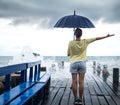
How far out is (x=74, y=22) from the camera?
793 cm

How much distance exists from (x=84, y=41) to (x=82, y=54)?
300 mm

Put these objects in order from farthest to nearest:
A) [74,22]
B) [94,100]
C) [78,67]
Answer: [94,100]
[74,22]
[78,67]

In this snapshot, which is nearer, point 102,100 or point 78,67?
point 78,67

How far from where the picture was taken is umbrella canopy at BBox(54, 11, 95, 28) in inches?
311

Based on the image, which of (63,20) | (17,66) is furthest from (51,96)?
(17,66)

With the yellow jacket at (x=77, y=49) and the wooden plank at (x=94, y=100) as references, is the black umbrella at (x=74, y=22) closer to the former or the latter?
the yellow jacket at (x=77, y=49)

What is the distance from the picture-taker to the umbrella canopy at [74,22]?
7.91 m

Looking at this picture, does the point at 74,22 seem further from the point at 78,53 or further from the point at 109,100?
the point at 109,100

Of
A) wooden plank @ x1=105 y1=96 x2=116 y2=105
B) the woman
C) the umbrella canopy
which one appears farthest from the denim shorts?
wooden plank @ x1=105 y1=96 x2=116 y2=105

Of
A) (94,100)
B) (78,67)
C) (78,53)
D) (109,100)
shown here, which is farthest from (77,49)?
(109,100)

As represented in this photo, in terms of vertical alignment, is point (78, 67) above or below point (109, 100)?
above

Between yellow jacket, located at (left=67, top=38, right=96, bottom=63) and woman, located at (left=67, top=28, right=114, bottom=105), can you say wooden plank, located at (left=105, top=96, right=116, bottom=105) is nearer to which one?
woman, located at (left=67, top=28, right=114, bottom=105)

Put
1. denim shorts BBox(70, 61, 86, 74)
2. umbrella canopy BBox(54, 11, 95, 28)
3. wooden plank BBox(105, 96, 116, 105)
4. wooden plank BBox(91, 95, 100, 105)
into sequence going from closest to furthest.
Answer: denim shorts BBox(70, 61, 86, 74) < umbrella canopy BBox(54, 11, 95, 28) < wooden plank BBox(91, 95, 100, 105) < wooden plank BBox(105, 96, 116, 105)

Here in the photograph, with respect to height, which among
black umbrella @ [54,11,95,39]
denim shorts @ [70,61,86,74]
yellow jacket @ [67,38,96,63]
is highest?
black umbrella @ [54,11,95,39]
